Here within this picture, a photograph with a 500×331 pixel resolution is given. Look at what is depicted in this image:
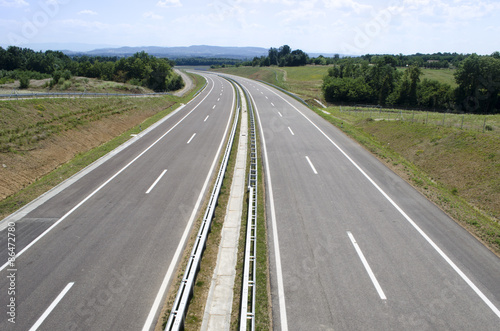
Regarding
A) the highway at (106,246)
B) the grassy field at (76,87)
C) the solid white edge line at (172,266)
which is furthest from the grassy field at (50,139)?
the grassy field at (76,87)

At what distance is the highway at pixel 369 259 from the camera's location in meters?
7.99

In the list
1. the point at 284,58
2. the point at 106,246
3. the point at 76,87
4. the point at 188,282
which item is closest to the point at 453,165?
the point at 188,282

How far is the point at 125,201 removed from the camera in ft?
46.5

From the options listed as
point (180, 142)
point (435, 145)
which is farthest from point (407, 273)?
point (180, 142)

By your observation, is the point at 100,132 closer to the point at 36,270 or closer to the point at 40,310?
the point at 36,270

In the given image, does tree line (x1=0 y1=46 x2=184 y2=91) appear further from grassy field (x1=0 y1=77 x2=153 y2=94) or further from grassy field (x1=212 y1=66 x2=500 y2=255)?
grassy field (x1=212 y1=66 x2=500 y2=255)

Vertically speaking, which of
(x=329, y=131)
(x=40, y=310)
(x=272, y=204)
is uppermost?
(x=329, y=131)

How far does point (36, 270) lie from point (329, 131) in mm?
24733

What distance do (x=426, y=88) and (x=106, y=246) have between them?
67089mm

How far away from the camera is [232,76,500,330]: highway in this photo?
799 centimetres

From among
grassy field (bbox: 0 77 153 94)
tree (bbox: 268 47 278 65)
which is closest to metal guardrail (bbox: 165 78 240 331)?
grassy field (bbox: 0 77 153 94)

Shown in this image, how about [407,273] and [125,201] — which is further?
[125,201]

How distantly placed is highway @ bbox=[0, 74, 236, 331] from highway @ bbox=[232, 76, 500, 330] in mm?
3989

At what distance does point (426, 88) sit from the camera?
59312 millimetres
